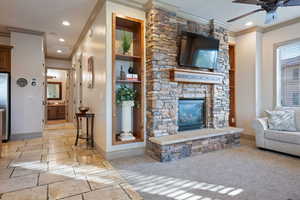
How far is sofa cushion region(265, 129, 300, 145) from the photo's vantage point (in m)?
3.24

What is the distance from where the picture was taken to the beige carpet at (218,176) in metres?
2.01

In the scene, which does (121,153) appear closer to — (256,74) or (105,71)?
(105,71)

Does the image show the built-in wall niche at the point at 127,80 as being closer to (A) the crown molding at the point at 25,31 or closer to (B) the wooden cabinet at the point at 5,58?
(A) the crown molding at the point at 25,31

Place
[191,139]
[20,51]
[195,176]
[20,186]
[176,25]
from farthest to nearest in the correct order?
[20,51] < [176,25] < [191,139] < [195,176] < [20,186]

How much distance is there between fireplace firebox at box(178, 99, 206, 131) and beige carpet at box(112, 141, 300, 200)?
76cm

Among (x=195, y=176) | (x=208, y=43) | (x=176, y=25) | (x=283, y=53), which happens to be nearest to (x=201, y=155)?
(x=195, y=176)

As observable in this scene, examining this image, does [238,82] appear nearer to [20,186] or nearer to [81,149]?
[81,149]

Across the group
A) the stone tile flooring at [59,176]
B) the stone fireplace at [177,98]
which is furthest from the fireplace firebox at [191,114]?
the stone tile flooring at [59,176]

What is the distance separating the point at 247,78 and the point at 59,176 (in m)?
5.09

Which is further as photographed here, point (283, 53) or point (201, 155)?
point (283, 53)

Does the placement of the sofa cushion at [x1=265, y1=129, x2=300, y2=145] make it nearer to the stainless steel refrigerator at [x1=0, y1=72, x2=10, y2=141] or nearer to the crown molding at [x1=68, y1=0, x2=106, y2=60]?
the crown molding at [x1=68, y1=0, x2=106, y2=60]

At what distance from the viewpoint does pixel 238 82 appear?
5113mm

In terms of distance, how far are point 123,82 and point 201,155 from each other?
2188mm

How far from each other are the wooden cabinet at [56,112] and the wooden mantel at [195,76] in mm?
7563
